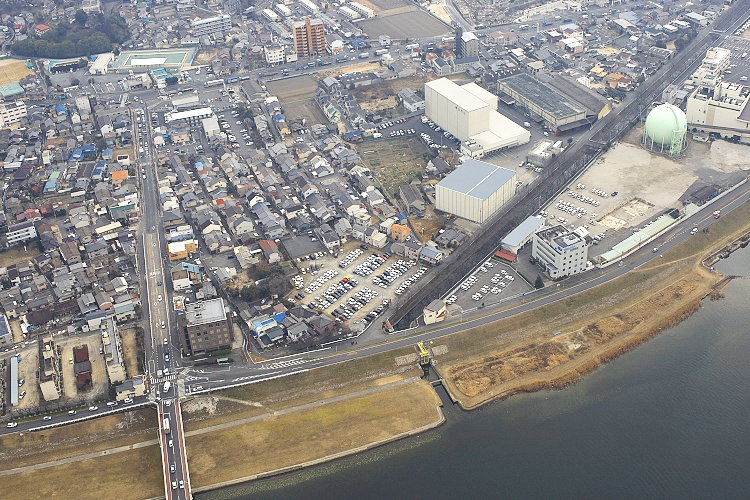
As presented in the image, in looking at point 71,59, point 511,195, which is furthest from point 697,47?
point 71,59

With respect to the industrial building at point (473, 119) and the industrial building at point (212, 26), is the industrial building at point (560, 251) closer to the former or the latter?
the industrial building at point (473, 119)

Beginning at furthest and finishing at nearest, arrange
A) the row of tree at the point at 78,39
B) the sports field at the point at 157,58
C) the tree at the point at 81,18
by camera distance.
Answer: the tree at the point at 81,18 < the row of tree at the point at 78,39 < the sports field at the point at 157,58

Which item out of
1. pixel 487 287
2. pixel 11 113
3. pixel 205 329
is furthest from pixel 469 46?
pixel 205 329

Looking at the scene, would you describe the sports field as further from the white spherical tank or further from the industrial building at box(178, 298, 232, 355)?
the white spherical tank

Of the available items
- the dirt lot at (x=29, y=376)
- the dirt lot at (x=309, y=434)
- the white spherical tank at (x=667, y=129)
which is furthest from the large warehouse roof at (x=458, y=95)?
the dirt lot at (x=29, y=376)

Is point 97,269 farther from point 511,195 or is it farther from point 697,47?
point 697,47

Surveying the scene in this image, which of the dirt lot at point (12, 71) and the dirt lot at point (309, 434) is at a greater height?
the dirt lot at point (12, 71)

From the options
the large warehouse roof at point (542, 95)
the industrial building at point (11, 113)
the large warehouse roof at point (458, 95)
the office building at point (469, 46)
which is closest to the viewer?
the large warehouse roof at point (458, 95)
